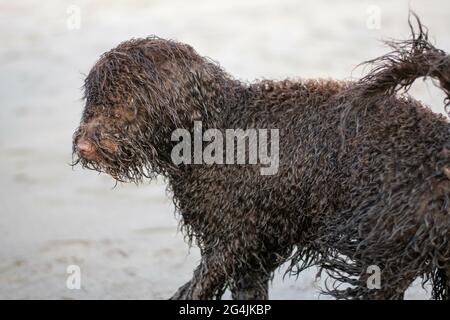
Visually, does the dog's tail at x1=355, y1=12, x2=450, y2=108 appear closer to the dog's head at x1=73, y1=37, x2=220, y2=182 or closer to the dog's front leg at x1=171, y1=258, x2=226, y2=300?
the dog's head at x1=73, y1=37, x2=220, y2=182

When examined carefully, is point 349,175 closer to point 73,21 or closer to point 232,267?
point 232,267

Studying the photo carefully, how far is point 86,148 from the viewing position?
20.0 ft

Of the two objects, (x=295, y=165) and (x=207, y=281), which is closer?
(x=295, y=165)

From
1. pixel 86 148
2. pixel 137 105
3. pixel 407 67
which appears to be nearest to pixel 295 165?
pixel 407 67

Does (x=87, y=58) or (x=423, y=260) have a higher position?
(x=87, y=58)

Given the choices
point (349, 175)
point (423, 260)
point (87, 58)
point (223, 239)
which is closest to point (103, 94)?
point (223, 239)

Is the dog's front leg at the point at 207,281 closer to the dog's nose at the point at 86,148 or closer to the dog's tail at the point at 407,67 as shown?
the dog's nose at the point at 86,148

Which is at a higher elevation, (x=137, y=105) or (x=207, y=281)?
(x=137, y=105)

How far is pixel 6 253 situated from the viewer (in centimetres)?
891

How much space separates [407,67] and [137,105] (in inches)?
67.4

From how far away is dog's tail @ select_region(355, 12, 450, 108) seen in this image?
5711 mm

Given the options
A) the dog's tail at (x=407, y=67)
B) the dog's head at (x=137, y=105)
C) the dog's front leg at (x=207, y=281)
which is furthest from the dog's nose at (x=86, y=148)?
the dog's tail at (x=407, y=67)

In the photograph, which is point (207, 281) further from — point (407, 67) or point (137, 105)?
point (407, 67)
